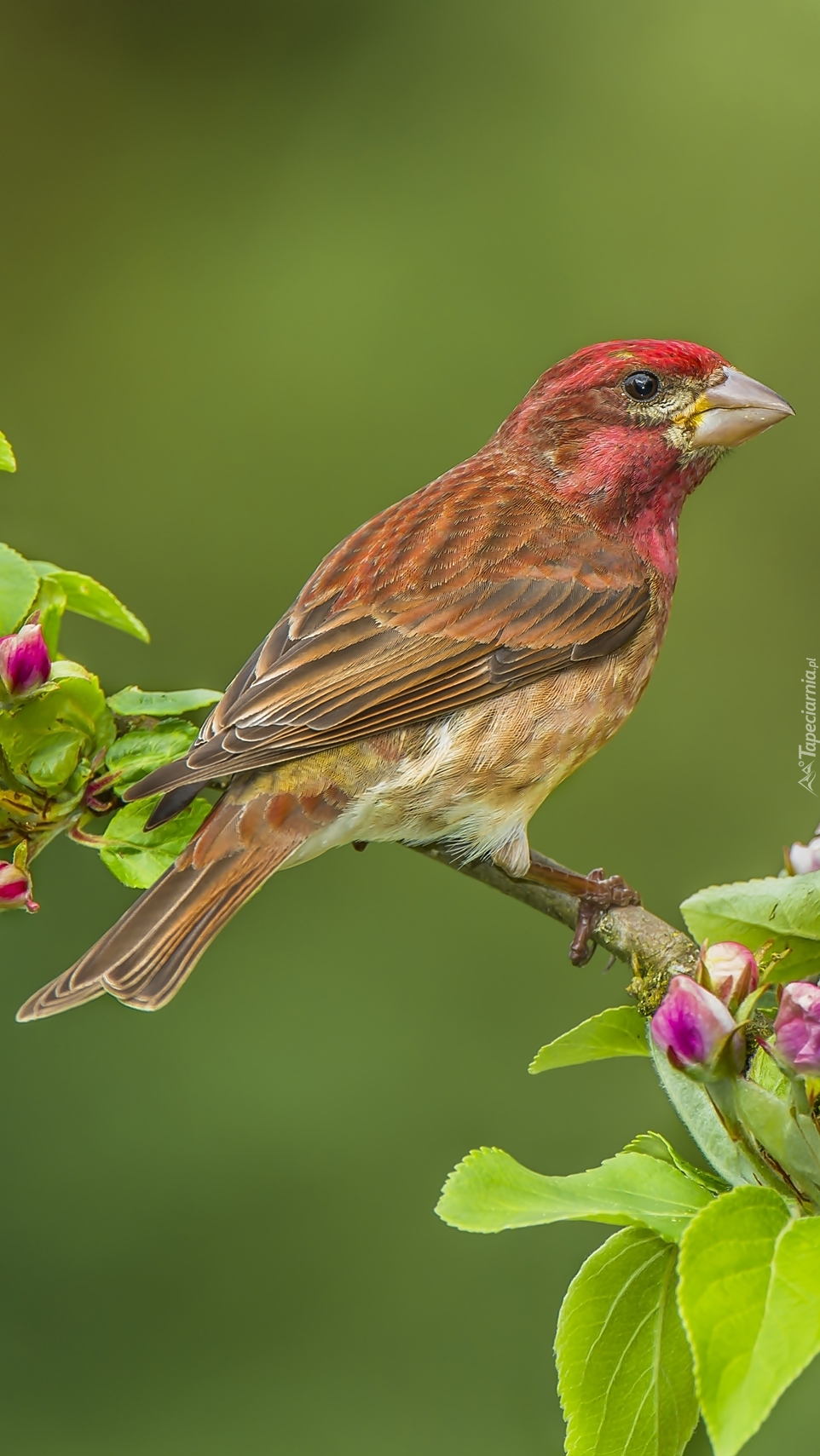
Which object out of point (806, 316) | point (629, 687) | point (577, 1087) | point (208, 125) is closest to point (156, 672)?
point (577, 1087)

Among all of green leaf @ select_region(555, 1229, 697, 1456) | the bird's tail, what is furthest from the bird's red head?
green leaf @ select_region(555, 1229, 697, 1456)

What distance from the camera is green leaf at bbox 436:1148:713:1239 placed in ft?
5.06

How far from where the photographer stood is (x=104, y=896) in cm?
582

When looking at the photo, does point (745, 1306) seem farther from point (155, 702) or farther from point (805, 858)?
point (155, 702)

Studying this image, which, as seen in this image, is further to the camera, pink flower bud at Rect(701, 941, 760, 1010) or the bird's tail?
the bird's tail

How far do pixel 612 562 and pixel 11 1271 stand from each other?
330cm

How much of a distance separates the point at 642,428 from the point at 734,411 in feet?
0.70

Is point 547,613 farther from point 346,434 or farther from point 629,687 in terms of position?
point 346,434

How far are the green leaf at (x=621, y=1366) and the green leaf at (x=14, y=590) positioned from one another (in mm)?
1277

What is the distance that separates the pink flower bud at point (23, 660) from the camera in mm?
2402

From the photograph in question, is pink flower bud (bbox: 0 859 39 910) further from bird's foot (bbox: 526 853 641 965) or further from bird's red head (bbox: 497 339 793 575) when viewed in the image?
bird's red head (bbox: 497 339 793 575)

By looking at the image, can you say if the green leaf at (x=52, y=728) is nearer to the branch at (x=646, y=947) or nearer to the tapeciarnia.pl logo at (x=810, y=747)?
the branch at (x=646, y=947)

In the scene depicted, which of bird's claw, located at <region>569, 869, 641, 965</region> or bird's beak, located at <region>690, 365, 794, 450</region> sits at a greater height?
bird's beak, located at <region>690, 365, 794, 450</region>

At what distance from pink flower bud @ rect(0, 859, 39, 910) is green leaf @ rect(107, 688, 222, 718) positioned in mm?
398
